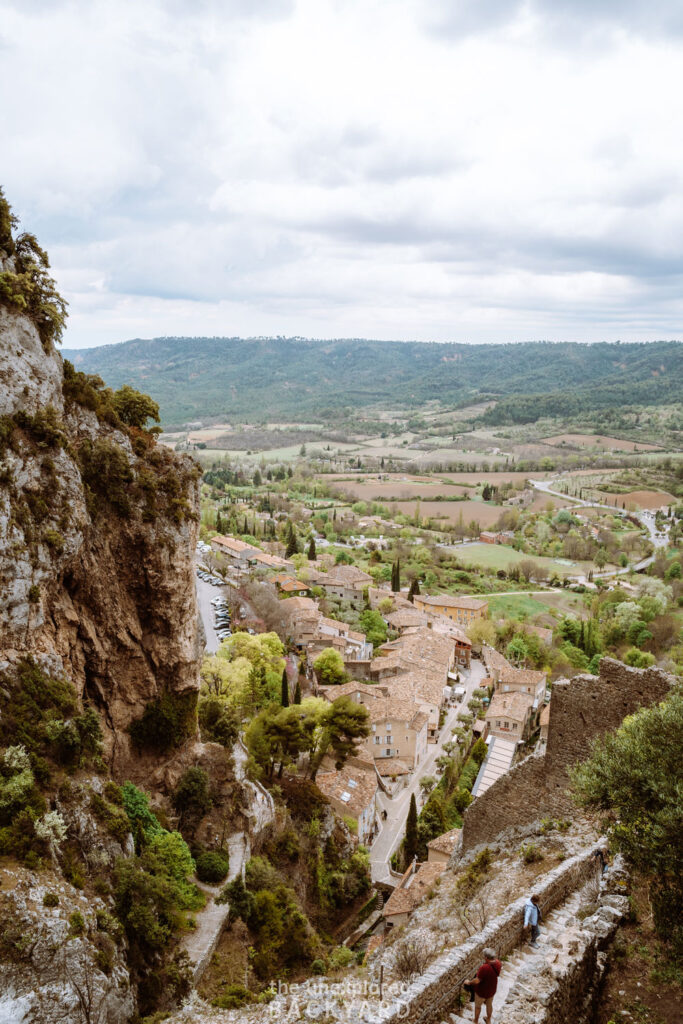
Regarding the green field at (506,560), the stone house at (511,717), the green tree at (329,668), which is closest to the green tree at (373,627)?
the green tree at (329,668)

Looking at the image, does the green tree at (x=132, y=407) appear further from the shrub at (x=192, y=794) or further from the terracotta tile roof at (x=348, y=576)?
the terracotta tile roof at (x=348, y=576)

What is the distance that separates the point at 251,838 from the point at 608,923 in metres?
16.3

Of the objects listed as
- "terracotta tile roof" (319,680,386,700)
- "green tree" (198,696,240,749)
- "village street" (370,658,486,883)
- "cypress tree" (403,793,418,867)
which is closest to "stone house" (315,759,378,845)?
"village street" (370,658,486,883)

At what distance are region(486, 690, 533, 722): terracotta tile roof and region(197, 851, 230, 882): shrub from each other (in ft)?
95.2

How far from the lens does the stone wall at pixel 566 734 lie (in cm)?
1481

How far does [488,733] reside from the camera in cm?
4566

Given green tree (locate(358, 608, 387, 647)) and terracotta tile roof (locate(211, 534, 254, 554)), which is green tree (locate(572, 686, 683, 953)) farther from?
terracotta tile roof (locate(211, 534, 254, 554))

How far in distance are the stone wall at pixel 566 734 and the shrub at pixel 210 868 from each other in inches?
373

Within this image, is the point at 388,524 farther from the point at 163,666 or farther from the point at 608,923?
the point at 608,923

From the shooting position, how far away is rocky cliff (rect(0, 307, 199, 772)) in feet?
53.8

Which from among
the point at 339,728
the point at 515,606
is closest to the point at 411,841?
the point at 339,728

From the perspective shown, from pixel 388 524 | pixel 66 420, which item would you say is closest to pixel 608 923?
pixel 66 420

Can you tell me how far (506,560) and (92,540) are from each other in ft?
279

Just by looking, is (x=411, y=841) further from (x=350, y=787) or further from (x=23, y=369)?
(x=23, y=369)
